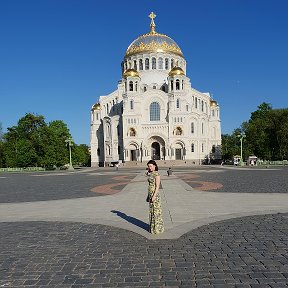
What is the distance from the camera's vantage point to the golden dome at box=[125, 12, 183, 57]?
84.9m

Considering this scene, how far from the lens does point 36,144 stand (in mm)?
67812

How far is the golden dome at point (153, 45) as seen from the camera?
3344 inches

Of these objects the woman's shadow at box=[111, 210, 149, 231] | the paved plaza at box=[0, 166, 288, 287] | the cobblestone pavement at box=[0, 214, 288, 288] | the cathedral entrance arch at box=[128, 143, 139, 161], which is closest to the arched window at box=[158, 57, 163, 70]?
the cathedral entrance arch at box=[128, 143, 139, 161]

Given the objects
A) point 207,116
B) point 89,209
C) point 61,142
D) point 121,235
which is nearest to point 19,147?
point 61,142

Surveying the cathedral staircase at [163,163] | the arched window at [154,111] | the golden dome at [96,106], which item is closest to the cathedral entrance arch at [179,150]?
the cathedral staircase at [163,163]

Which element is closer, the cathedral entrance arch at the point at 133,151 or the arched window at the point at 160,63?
the cathedral entrance arch at the point at 133,151

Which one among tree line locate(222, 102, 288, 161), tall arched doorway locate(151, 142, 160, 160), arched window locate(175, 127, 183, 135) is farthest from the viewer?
tall arched doorway locate(151, 142, 160, 160)

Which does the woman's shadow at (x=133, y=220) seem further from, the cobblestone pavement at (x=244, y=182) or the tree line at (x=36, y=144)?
the tree line at (x=36, y=144)

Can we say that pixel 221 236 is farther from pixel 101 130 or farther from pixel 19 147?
pixel 101 130

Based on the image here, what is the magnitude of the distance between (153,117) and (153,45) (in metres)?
21.1

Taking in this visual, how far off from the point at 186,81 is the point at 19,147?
3988 centimetres

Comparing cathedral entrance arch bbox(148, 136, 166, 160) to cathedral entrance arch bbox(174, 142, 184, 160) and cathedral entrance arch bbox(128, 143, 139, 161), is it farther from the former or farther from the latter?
cathedral entrance arch bbox(128, 143, 139, 161)

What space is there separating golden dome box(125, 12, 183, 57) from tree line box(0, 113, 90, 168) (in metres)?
30.0

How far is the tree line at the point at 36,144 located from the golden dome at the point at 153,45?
29975 millimetres
